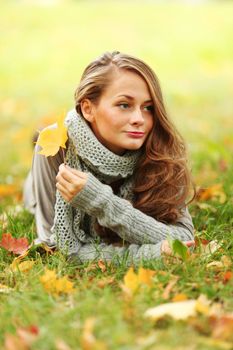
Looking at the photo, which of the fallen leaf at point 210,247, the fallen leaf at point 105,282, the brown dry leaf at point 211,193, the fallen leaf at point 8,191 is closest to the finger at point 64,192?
the fallen leaf at point 105,282

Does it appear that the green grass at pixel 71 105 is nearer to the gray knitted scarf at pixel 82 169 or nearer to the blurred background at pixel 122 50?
the blurred background at pixel 122 50

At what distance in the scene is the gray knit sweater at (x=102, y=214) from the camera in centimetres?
279

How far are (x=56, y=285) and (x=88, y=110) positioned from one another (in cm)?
90

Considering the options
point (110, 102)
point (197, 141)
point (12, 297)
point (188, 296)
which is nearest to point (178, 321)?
point (188, 296)

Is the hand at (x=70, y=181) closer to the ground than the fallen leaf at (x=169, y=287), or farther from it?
farther from it

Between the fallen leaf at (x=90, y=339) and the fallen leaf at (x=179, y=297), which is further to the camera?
the fallen leaf at (x=179, y=297)

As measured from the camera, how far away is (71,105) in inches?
314

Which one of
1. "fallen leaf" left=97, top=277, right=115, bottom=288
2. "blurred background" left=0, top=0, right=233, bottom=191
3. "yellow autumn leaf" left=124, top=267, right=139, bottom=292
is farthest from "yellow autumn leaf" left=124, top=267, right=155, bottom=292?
"blurred background" left=0, top=0, right=233, bottom=191

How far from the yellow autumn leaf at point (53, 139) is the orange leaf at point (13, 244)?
1.49ft

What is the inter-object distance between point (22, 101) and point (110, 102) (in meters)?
5.75

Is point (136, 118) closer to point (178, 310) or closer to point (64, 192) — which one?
point (64, 192)

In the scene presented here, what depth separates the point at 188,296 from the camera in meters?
2.40

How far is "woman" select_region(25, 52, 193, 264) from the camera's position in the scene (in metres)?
2.82

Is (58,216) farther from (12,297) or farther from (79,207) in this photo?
(12,297)
